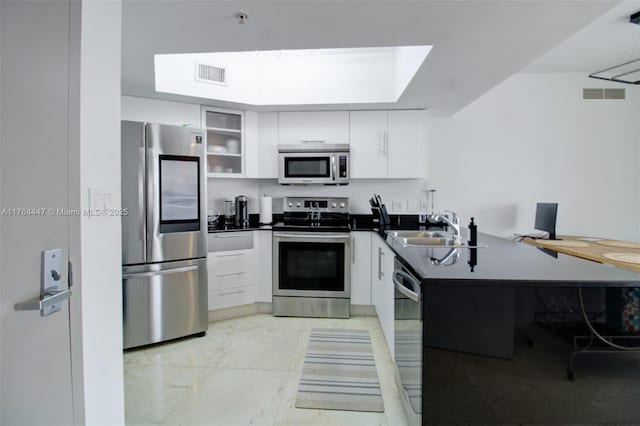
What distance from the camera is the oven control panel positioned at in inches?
146

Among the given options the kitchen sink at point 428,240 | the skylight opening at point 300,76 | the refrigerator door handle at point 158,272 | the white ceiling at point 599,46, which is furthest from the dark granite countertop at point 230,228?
the white ceiling at point 599,46

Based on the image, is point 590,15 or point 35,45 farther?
point 590,15

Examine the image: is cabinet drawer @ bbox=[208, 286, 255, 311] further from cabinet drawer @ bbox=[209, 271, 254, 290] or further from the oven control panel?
the oven control panel

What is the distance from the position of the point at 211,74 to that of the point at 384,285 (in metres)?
2.62

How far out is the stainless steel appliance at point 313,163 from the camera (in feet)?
11.1

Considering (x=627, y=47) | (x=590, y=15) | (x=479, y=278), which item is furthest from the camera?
(x=627, y=47)

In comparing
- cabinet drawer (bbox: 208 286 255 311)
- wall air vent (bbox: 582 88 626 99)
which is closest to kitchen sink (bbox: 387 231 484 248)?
cabinet drawer (bbox: 208 286 255 311)

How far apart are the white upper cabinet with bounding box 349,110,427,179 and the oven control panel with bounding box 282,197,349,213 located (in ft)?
1.36

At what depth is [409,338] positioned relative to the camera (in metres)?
1.52

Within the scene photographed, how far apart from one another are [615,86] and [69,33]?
17.3 feet

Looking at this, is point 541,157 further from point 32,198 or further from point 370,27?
point 32,198

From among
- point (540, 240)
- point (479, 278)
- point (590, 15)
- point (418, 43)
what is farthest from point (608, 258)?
point (418, 43)

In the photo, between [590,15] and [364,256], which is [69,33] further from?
[364,256]

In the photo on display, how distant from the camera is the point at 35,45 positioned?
835 mm
